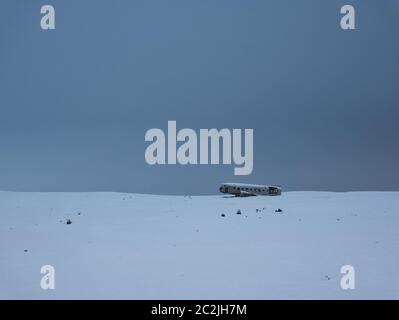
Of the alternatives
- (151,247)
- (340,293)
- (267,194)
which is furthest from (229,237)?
(267,194)

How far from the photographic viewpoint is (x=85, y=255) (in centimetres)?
1129

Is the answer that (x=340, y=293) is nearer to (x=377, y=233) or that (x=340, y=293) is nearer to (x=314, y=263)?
(x=314, y=263)

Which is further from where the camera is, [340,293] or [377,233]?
[377,233]

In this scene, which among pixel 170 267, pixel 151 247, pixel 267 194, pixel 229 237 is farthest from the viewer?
pixel 267 194

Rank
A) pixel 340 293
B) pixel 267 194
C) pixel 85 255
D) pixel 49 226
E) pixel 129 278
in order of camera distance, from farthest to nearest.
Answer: pixel 267 194 < pixel 49 226 < pixel 85 255 < pixel 129 278 < pixel 340 293

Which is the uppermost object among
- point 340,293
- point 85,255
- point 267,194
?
point 267,194

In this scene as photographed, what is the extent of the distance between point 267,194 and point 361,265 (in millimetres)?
29511

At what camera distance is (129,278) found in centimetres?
926

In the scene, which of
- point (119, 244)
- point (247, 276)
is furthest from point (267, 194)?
point (247, 276)

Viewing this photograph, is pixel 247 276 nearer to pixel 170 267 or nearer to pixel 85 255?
pixel 170 267

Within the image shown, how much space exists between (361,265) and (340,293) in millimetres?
2108

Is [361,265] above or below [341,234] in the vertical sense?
below

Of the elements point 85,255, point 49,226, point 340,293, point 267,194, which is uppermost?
point 267,194

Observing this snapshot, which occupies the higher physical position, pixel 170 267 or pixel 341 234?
pixel 341 234
